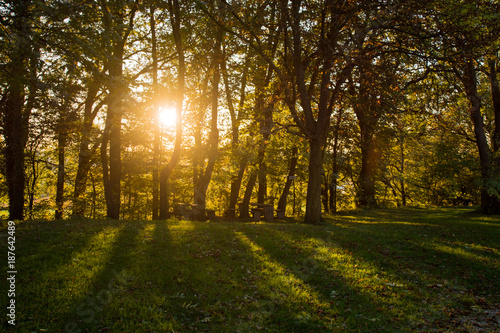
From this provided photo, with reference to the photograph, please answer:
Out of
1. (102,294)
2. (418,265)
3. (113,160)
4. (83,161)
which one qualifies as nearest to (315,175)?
(418,265)

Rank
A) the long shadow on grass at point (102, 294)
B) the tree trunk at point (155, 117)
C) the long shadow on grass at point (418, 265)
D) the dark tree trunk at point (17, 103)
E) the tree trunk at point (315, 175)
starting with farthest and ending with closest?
1. the tree trunk at point (155, 117)
2. the tree trunk at point (315, 175)
3. the dark tree trunk at point (17, 103)
4. the long shadow on grass at point (418, 265)
5. the long shadow on grass at point (102, 294)

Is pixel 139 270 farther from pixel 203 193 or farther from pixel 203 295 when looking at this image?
pixel 203 193

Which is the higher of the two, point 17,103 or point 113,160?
point 17,103

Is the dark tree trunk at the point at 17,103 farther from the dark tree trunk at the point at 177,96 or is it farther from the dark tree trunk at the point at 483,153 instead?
the dark tree trunk at the point at 483,153

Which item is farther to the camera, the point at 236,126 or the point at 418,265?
the point at 236,126

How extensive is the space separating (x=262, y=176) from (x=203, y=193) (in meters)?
4.79

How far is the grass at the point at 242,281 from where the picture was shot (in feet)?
17.0

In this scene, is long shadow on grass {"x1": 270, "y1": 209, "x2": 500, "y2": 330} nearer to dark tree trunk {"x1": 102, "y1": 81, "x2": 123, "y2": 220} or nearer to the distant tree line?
the distant tree line

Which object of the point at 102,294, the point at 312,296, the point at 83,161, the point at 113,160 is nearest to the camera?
the point at 102,294

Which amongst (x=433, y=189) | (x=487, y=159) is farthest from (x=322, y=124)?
(x=433, y=189)

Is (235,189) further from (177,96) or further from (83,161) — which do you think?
(83,161)

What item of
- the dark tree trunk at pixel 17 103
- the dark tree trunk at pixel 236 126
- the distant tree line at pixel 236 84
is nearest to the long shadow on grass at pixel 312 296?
the distant tree line at pixel 236 84

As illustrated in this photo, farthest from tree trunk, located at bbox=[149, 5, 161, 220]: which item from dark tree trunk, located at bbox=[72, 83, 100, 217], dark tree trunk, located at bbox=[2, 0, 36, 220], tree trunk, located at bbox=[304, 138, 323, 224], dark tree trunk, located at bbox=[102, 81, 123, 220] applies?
tree trunk, located at bbox=[304, 138, 323, 224]

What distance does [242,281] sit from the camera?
690 centimetres
